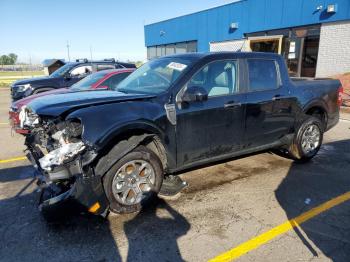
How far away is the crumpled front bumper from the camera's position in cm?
305

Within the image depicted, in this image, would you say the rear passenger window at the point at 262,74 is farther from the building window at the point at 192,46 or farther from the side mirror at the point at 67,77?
the building window at the point at 192,46

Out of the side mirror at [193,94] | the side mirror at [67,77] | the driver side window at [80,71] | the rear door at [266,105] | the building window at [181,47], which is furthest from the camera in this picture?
the building window at [181,47]

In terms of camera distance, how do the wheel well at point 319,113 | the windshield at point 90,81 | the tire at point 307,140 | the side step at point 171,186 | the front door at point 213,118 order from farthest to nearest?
the windshield at point 90,81
the wheel well at point 319,113
the tire at point 307,140
the side step at point 171,186
the front door at point 213,118

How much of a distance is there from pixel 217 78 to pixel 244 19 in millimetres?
16466

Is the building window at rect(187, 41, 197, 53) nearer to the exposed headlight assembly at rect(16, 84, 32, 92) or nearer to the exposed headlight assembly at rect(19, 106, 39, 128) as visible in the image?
the exposed headlight assembly at rect(16, 84, 32, 92)

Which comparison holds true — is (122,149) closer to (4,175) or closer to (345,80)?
(4,175)

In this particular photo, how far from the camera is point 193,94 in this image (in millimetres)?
3744

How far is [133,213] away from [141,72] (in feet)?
7.39

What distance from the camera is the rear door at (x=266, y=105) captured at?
4512 millimetres

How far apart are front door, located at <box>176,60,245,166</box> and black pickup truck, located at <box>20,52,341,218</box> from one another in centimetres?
1

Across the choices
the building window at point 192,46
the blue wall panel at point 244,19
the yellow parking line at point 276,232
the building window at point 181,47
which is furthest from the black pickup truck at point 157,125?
the building window at point 181,47

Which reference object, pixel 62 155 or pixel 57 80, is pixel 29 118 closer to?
pixel 62 155

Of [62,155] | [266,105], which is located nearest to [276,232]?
[266,105]

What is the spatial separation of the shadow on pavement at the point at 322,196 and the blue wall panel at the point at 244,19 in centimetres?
1114
